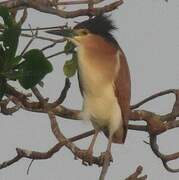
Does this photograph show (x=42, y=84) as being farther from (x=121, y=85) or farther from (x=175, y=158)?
(x=121, y=85)

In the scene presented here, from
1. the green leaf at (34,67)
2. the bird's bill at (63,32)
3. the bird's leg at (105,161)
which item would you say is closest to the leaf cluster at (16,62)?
the green leaf at (34,67)

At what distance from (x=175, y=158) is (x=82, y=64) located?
0.99m

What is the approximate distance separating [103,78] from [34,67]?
6.00ft

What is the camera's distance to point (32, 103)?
2.65 m

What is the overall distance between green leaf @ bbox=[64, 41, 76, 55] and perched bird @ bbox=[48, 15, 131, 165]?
0.32m

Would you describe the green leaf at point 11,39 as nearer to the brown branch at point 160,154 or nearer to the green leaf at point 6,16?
the green leaf at point 6,16

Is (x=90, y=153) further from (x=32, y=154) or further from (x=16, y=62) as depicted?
(x=16, y=62)

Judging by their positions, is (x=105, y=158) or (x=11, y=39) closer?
(x=11, y=39)

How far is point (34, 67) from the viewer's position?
7.88 feet

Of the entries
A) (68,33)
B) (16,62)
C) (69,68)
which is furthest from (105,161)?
(16,62)

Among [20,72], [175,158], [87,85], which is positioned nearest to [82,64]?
[87,85]

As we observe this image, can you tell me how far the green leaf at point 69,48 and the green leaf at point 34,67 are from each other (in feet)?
2.84

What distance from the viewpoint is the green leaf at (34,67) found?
7.79 feet

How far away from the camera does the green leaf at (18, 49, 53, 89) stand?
238 cm
